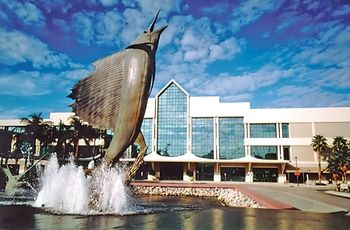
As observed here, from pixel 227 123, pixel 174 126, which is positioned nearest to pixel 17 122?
pixel 174 126

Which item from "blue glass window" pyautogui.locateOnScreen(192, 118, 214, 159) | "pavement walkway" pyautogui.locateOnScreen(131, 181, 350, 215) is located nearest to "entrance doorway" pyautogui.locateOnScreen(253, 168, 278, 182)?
"blue glass window" pyautogui.locateOnScreen(192, 118, 214, 159)

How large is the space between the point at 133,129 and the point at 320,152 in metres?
44.2

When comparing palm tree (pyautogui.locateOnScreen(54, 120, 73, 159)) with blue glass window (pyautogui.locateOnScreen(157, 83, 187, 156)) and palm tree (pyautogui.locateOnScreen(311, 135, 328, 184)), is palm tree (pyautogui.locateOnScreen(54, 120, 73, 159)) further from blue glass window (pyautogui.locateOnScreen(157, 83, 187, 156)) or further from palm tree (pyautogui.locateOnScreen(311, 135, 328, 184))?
palm tree (pyautogui.locateOnScreen(311, 135, 328, 184))

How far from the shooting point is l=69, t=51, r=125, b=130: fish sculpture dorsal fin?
9859 mm

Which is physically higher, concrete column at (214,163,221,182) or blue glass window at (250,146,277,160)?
blue glass window at (250,146,277,160)

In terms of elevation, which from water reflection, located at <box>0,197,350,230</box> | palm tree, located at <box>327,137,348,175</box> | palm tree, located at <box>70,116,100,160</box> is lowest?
water reflection, located at <box>0,197,350,230</box>

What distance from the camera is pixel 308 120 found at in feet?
163

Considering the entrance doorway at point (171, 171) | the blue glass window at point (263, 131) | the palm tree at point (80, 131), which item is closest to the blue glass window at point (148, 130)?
the entrance doorway at point (171, 171)

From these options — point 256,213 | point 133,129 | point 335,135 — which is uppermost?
point 335,135

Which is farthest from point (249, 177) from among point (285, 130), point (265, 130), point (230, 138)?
point (285, 130)

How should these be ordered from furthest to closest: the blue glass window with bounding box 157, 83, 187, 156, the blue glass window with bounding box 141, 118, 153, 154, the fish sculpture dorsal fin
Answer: the blue glass window with bounding box 141, 118, 153, 154 < the blue glass window with bounding box 157, 83, 187, 156 < the fish sculpture dorsal fin

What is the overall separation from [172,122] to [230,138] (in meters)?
9.76

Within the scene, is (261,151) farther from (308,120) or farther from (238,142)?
(308,120)

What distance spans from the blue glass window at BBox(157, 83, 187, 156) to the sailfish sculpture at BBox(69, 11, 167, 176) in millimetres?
41391
